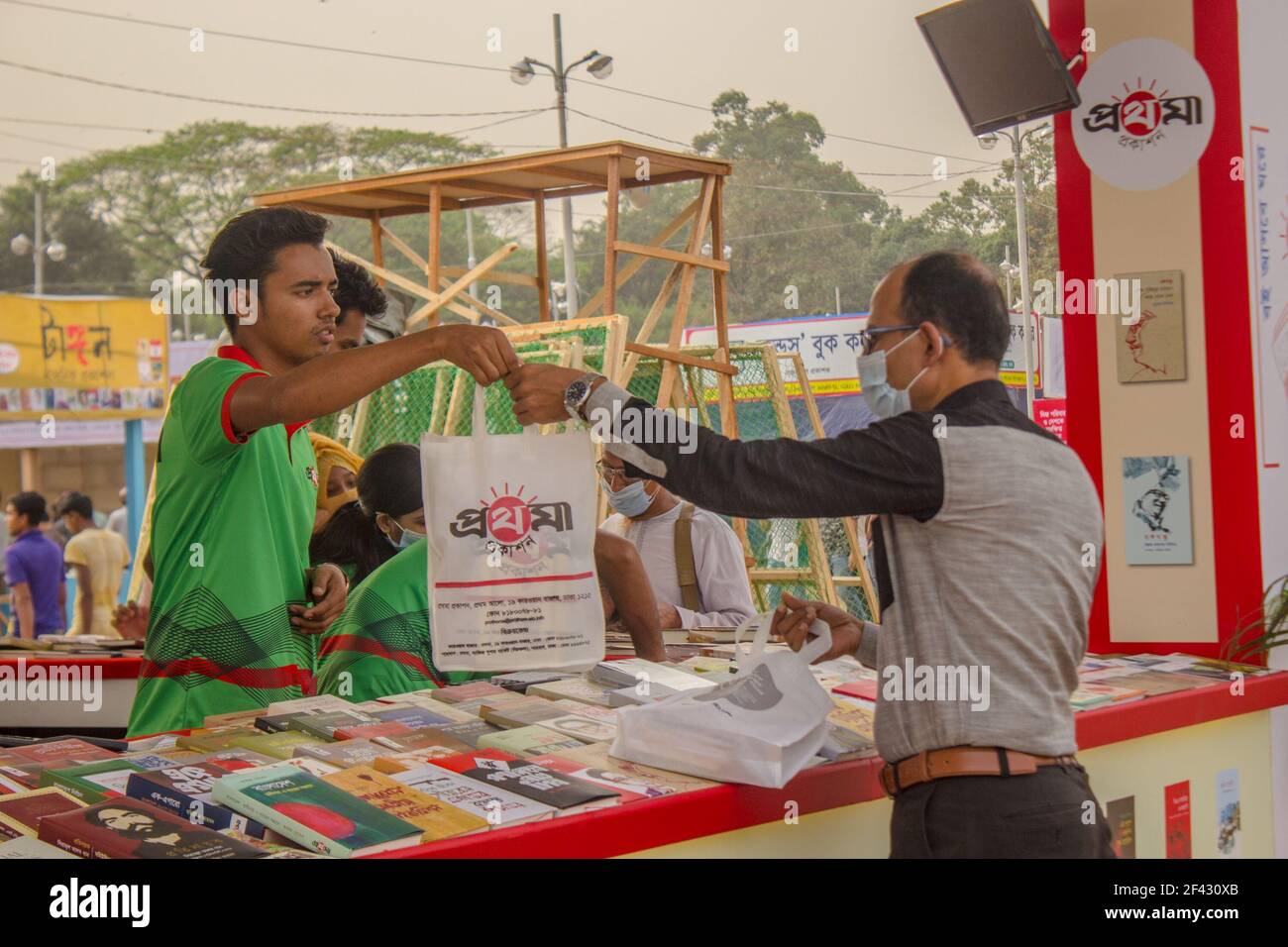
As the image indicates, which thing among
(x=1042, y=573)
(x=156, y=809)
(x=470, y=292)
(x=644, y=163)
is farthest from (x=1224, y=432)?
(x=470, y=292)

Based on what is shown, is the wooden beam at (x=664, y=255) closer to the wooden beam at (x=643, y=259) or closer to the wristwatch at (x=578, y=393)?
the wooden beam at (x=643, y=259)

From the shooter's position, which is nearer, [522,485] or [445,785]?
[445,785]

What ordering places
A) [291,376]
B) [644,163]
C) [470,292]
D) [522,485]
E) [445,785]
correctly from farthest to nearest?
[470,292], [644,163], [522,485], [291,376], [445,785]

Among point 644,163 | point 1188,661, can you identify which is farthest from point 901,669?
point 644,163

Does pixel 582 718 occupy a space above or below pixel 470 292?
below

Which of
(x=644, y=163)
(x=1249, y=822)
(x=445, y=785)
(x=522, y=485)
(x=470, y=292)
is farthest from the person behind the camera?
(x=470, y=292)

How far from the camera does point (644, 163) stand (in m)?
6.03

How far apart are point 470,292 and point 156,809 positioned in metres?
5.91

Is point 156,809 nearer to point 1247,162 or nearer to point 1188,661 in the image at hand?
point 1188,661

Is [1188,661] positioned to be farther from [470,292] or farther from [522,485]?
[470,292]

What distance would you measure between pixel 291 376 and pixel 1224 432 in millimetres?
2395

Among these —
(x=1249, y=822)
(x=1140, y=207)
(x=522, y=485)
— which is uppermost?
(x=1140, y=207)

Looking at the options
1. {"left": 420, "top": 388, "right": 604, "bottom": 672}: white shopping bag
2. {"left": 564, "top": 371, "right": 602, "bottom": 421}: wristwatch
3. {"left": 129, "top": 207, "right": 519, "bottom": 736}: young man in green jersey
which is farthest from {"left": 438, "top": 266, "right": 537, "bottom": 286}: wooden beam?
{"left": 564, "top": 371, "right": 602, "bottom": 421}: wristwatch

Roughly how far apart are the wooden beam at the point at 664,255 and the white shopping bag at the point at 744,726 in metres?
3.92
